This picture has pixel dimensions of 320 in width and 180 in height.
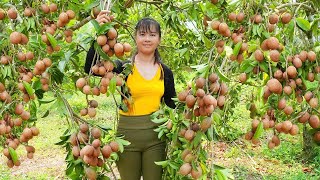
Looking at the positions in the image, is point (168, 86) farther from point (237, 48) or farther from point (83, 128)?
point (237, 48)

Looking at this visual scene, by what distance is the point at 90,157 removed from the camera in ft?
5.05

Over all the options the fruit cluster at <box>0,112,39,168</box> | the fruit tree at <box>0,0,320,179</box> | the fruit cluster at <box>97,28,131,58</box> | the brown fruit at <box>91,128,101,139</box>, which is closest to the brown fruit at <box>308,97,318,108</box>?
the fruit tree at <box>0,0,320,179</box>

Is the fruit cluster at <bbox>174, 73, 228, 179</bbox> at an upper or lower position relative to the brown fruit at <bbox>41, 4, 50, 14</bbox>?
lower

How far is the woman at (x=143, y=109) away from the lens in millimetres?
2248

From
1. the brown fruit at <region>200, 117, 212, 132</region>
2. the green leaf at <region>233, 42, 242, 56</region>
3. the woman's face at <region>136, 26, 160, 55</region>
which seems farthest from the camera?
the woman's face at <region>136, 26, 160, 55</region>

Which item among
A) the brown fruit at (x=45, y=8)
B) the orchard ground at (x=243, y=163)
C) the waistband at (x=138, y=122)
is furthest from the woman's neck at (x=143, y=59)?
the orchard ground at (x=243, y=163)

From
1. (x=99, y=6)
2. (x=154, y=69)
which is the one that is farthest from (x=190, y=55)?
(x=99, y=6)

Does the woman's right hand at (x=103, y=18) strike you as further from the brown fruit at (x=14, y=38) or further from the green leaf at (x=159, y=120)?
the green leaf at (x=159, y=120)

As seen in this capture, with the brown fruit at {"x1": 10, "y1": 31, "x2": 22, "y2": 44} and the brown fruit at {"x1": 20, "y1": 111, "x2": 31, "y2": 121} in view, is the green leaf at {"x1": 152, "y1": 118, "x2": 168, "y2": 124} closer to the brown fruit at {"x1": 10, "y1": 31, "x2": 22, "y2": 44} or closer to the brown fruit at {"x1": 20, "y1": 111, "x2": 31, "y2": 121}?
the brown fruit at {"x1": 20, "y1": 111, "x2": 31, "y2": 121}

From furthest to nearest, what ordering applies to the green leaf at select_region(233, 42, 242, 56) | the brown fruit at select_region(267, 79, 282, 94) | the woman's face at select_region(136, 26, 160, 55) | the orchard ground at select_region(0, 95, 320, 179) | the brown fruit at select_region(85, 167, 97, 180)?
1. the orchard ground at select_region(0, 95, 320, 179)
2. the woman's face at select_region(136, 26, 160, 55)
3. the brown fruit at select_region(85, 167, 97, 180)
4. the green leaf at select_region(233, 42, 242, 56)
5. the brown fruit at select_region(267, 79, 282, 94)

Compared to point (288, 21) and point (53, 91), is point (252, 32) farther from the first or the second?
point (53, 91)

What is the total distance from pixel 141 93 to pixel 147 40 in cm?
28

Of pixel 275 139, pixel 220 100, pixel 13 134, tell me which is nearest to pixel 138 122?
pixel 13 134

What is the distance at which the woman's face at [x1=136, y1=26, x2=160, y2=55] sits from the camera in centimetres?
222
